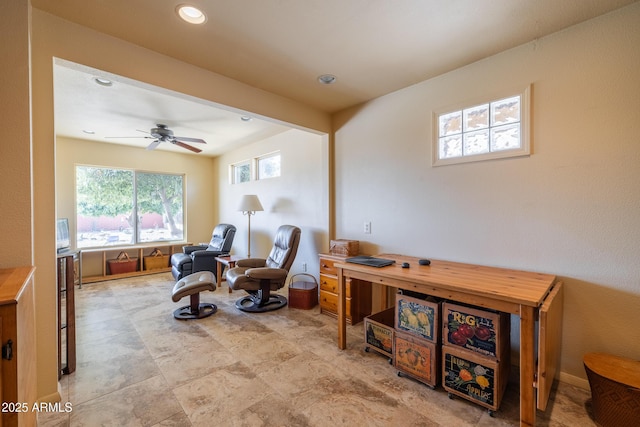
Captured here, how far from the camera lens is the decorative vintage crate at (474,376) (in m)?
1.63

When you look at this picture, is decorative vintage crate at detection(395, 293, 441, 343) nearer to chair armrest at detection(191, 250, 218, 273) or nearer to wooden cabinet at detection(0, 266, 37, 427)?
wooden cabinet at detection(0, 266, 37, 427)

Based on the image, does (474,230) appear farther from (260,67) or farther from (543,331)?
(260,67)

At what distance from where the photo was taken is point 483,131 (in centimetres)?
233

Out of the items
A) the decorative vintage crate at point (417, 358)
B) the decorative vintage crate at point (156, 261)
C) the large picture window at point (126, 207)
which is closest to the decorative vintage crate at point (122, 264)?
the decorative vintage crate at point (156, 261)

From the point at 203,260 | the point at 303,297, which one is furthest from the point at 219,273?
the point at 303,297

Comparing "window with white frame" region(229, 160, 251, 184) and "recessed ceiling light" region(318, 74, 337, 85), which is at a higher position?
"recessed ceiling light" region(318, 74, 337, 85)

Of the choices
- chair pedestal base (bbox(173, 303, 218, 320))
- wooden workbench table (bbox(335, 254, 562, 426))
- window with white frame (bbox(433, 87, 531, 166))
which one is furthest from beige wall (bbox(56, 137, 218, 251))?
window with white frame (bbox(433, 87, 531, 166))

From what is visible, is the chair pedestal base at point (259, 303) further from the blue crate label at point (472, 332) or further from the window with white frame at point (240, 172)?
the window with white frame at point (240, 172)

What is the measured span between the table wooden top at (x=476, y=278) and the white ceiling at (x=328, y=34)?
1.76 m

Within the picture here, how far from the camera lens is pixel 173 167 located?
591 cm

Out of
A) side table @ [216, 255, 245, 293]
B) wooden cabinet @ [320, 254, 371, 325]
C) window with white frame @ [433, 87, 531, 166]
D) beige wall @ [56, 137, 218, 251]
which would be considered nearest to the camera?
window with white frame @ [433, 87, 531, 166]

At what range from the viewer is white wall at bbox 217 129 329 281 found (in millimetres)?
3827

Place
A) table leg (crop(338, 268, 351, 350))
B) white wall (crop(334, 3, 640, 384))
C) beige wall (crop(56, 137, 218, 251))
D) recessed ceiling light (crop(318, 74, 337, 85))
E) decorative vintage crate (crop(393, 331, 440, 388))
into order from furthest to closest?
beige wall (crop(56, 137, 218, 251))
recessed ceiling light (crop(318, 74, 337, 85))
table leg (crop(338, 268, 351, 350))
decorative vintage crate (crop(393, 331, 440, 388))
white wall (crop(334, 3, 640, 384))

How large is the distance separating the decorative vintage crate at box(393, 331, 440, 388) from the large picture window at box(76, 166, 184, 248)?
220 inches
